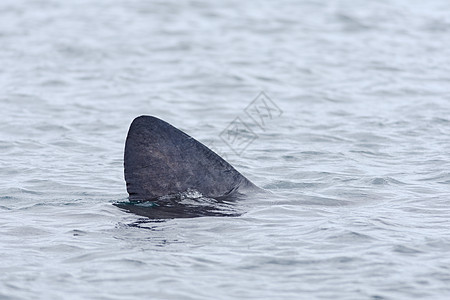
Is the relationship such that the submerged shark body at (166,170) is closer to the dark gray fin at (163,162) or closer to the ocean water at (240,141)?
the dark gray fin at (163,162)

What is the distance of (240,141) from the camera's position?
42.6ft

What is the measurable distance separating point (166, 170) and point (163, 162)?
0.08m

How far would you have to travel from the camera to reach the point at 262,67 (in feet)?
61.2

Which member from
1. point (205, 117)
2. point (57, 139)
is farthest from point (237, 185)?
point (205, 117)

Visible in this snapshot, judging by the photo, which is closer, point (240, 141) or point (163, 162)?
point (163, 162)

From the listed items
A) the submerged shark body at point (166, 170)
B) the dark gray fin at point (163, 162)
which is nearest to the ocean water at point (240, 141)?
the submerged shark body at point (166, 170)

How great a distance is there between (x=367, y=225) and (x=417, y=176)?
2.70m

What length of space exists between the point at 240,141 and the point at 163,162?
4.89m

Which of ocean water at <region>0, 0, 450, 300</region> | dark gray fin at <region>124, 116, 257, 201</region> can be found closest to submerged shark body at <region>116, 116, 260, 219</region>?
dark gray fin at <region>124, 116, 257, 201</region>

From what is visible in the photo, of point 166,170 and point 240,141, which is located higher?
point 166,170

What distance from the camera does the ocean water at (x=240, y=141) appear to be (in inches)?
263

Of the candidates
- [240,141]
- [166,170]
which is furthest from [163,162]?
[240,141]

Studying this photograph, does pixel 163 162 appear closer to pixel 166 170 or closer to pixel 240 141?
pixel 166 170

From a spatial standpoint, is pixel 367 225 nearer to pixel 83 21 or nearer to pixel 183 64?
pixel 183 64
